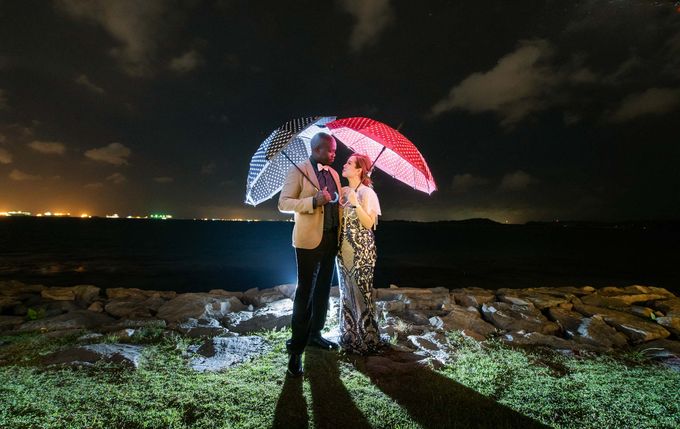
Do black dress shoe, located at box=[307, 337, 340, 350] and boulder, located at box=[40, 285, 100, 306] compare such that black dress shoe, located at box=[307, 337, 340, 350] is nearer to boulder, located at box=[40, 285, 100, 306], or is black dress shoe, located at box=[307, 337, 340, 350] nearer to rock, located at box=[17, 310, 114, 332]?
rock, located at box=[17, 310, 114, 332]

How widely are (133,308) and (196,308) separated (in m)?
1.60

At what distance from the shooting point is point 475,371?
4027 millimetres

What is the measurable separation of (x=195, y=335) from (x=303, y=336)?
7.46 feet

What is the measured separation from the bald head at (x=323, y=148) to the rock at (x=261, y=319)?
3.04 m

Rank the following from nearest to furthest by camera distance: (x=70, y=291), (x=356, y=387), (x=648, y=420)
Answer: (x=648, y=420) < (x=356, y=387) < (x=70, y=291)

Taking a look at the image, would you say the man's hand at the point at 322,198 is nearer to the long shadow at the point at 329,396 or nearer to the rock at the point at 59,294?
the long shadow at the point at 329,396

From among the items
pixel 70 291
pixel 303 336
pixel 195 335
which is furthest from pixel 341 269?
pixel 70 291

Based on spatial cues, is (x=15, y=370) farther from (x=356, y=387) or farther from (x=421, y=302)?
(x=421, y=302)

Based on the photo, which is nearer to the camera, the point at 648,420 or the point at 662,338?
the point at 648,420

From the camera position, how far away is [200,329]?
5.37m

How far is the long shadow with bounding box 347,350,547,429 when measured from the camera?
2990 mm

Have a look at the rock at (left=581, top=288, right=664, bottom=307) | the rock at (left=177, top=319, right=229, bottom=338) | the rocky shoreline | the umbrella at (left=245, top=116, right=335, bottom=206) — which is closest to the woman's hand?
the umbrella at (left=245, top=116, right=335, bottom=206)

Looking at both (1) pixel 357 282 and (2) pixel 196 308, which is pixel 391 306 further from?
(2) pixel 196 308

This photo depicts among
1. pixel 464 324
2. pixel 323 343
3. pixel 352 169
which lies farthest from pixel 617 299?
pixel 352 169
